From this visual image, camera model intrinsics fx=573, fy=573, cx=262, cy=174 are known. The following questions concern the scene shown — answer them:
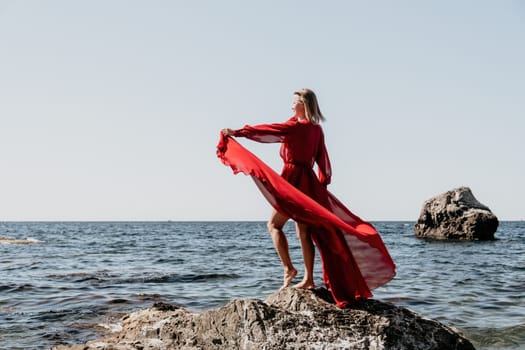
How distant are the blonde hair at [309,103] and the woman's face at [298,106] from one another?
41 mm

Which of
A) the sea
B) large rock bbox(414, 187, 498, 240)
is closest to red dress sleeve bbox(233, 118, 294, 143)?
the sea

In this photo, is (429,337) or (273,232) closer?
(429,337)

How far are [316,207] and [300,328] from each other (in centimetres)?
124

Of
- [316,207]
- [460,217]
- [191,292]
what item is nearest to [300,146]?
[316,207]

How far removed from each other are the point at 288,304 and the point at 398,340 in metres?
1.18

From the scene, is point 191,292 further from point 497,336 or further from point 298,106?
point 298,106

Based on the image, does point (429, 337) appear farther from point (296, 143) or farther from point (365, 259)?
point (296, 143)

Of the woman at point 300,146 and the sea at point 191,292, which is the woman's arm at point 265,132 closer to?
the woman at point 300,146

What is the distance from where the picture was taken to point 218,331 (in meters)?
5.91

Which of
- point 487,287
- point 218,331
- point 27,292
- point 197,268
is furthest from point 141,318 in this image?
point 197,268

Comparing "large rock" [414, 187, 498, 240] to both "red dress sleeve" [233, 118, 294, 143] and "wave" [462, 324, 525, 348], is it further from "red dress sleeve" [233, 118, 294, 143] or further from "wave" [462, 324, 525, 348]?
"red dress sleeve" [233, 118, 294, 143]

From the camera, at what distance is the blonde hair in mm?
6312

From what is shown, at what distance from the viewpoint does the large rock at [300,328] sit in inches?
225

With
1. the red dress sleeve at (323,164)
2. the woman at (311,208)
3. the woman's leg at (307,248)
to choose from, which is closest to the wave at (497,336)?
the woman at (311,208)
